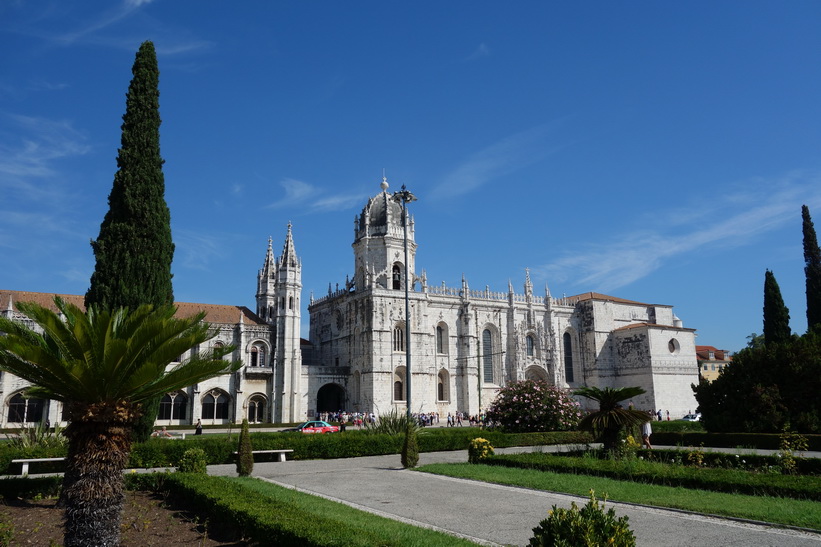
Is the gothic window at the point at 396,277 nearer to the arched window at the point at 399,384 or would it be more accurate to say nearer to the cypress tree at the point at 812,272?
the arched window at the point at 399,384

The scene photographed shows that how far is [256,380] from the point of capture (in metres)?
47.4

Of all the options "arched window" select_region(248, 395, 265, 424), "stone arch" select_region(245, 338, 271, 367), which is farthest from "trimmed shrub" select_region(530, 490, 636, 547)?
"stone arch" select_region(245, 338, 271, 367)

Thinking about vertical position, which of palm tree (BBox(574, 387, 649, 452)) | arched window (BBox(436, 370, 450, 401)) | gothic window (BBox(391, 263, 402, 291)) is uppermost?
gothic window (BBox(391, 263, 402, 291))

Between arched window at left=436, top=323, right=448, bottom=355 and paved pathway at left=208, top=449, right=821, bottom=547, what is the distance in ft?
119

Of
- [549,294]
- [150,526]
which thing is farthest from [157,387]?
[549,294]

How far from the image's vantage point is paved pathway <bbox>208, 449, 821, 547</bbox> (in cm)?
916

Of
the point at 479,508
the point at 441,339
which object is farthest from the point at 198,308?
the point at 479,508

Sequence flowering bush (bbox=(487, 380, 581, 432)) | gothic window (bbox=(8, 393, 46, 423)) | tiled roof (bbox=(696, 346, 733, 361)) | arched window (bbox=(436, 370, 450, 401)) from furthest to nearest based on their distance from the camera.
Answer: tiled roof (bbox=(696, 346, 733, 361)) < arched window (bbox=(436, 370, 450, 401)) < gothic window (bbox=(8, 393, 46, 423)) < flowering bush (bbox=(487, 380, 581, 432))

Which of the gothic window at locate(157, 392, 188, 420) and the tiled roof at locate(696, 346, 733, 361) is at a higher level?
the tiled roof at locate(696, 346, 733, 361)

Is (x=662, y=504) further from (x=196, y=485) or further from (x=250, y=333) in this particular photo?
(x=250, y=333)

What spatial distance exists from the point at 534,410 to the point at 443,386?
29.2 meters

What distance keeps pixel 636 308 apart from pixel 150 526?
61033 mm

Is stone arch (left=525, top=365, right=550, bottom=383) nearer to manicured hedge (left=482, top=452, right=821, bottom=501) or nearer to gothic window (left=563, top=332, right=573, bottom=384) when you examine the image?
gothic window (left=563, top=332, right=573, bottom=384)

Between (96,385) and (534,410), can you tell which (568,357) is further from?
(96,385)
